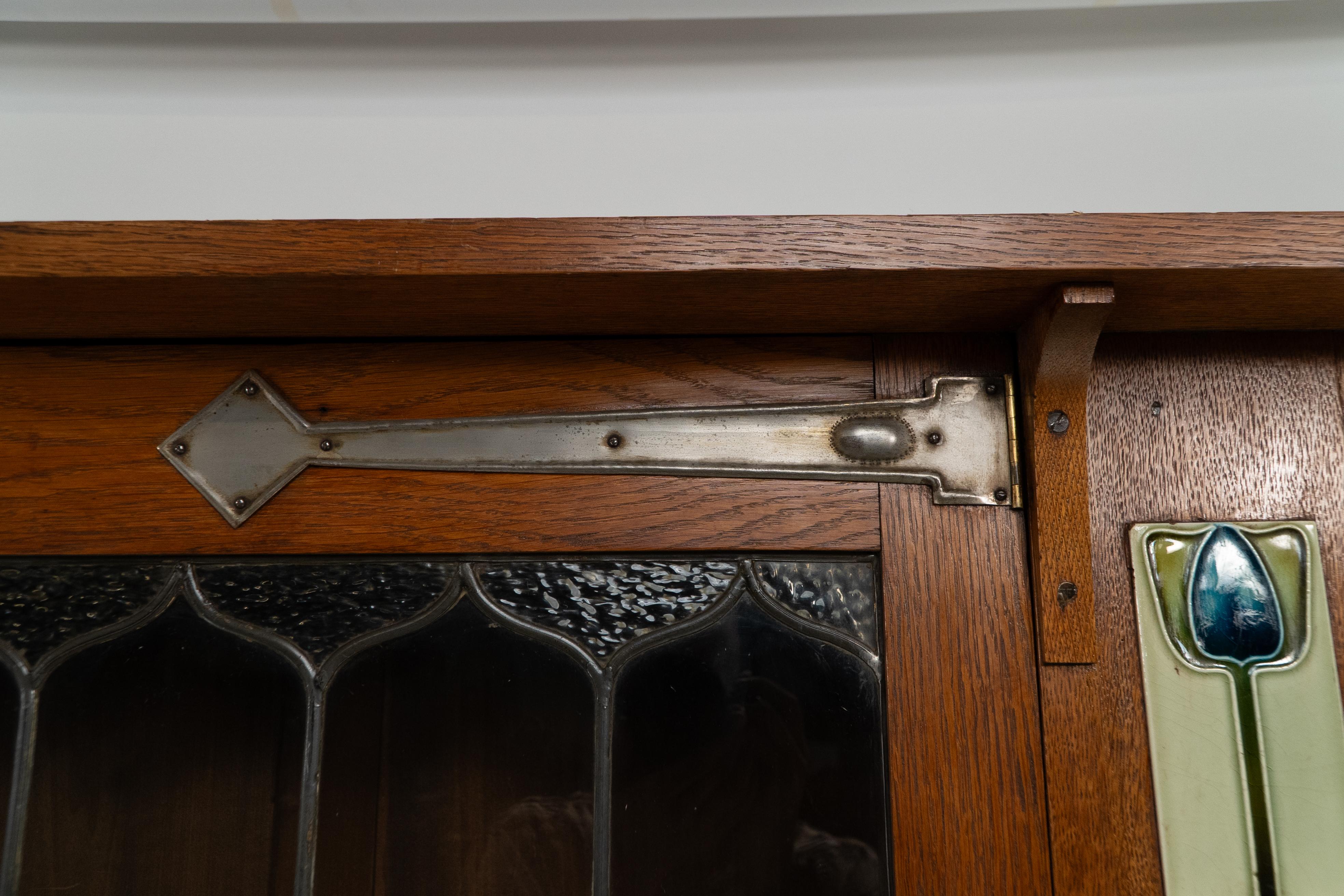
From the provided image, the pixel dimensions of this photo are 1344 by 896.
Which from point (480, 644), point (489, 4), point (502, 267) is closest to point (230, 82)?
point (489, 4)

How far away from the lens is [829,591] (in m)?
0.69

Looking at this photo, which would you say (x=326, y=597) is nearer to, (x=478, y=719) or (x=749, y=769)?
(x=478, y=719)

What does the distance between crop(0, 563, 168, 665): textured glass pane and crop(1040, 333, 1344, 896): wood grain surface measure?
74 cm

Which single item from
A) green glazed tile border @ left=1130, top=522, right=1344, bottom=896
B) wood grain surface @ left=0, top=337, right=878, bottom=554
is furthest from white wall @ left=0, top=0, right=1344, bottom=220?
green glazed tile border @ left=1130, top=522, right=1344, bottom=896

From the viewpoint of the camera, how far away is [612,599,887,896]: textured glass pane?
2.15ft

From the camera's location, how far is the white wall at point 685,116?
0.69 meters

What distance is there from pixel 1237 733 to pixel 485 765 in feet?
1.90

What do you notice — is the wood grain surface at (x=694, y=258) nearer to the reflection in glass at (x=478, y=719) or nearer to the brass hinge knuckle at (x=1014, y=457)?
the brass hinge knuckle at (x=1014, y=457)

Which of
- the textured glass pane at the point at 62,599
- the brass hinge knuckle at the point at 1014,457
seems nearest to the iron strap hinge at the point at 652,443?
the brass hinge knuckle at the point at 1014,457

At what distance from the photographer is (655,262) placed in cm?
56

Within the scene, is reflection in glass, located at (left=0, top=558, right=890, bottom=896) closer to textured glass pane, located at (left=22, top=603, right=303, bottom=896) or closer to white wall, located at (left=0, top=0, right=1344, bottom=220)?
textured glass pane, located at (left=22, top=603, right=303, bottom=896)

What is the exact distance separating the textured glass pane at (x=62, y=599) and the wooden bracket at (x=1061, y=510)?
2.34 feet

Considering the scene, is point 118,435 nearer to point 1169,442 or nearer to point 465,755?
point 465,755

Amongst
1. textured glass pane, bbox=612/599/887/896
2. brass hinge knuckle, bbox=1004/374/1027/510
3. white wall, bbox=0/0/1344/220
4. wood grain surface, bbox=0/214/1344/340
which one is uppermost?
white wall, bbox=0/0/1344/220
